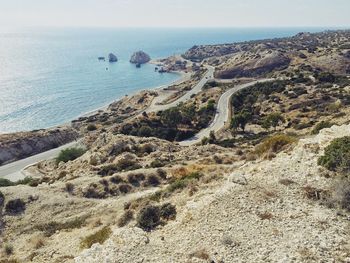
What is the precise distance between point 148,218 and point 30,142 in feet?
260

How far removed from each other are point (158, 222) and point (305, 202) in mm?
8120

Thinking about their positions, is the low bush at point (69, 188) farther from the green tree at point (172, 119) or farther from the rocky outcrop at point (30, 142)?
the rocky outcrop at point (30, 142)

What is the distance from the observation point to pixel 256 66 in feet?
561

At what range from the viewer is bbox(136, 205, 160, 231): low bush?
22.2 m

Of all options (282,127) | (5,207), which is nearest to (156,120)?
(282,127)

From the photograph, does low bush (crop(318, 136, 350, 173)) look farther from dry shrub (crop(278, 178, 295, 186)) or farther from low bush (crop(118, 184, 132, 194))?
low bush (crop(118, 184, 132, 194))

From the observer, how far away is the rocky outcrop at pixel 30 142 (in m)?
88.2

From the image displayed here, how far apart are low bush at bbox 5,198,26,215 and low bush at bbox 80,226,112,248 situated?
1325 centimetres

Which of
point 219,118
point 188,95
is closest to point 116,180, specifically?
point 219,118

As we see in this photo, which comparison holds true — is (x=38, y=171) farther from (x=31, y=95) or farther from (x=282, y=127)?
(x=31, y=95)

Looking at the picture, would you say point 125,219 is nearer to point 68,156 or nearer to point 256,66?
point 68,156

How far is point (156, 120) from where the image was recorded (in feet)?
310

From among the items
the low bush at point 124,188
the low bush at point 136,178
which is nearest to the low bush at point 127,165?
the low bush at point 136,178

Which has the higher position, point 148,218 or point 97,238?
point 148,218
